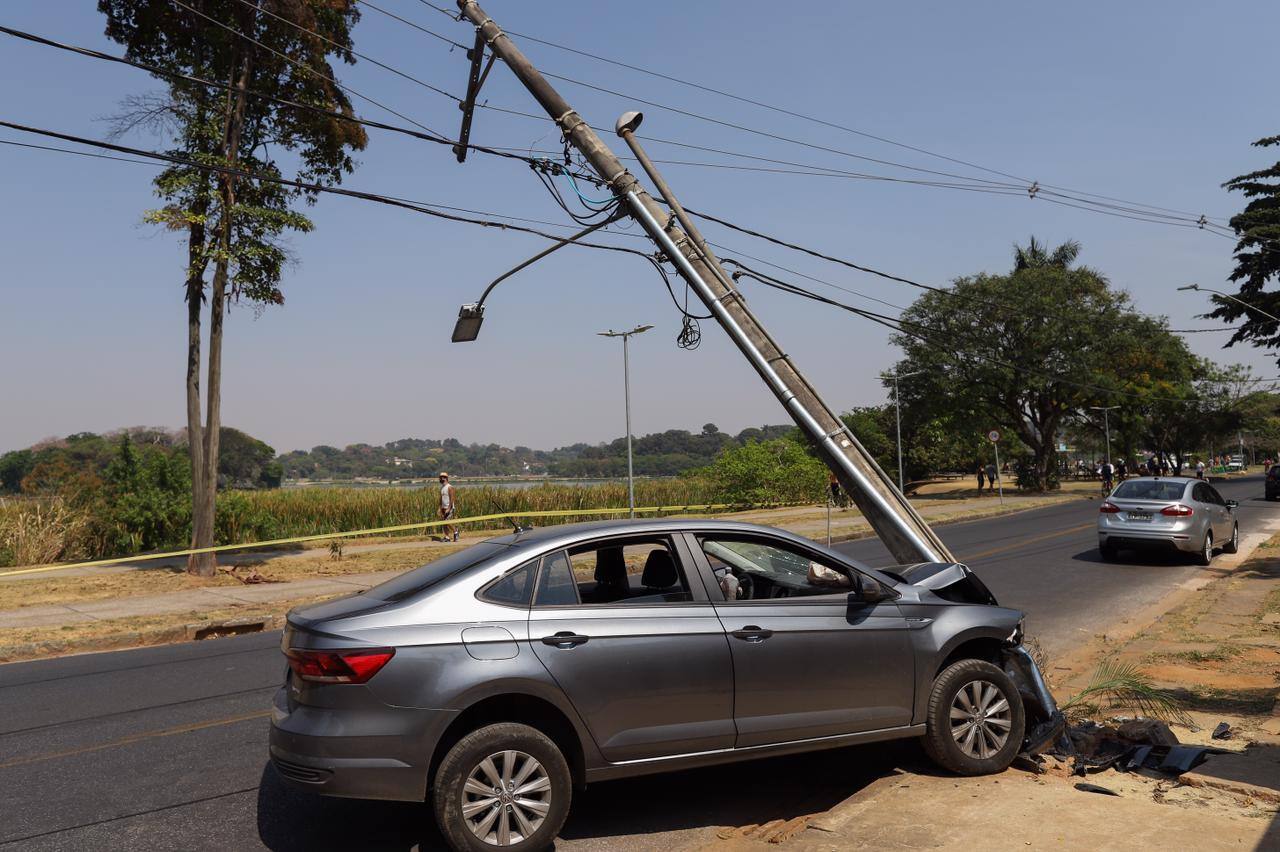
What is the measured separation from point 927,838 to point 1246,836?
4.81ft

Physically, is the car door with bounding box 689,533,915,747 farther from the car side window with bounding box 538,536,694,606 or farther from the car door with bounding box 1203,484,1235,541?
the car door with bounding box 1203,484,1235,541

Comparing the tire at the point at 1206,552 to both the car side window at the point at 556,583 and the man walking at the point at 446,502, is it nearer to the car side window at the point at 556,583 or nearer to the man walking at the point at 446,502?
the car side window at the point at 556,583

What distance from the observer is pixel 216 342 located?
18.5 meters

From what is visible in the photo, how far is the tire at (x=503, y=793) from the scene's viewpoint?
4.51 m

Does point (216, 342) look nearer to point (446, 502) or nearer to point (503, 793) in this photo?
Answer: point (446, 502)

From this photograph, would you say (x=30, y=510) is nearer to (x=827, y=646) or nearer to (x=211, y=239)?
(x=211, y=239)

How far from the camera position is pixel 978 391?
48.5 m

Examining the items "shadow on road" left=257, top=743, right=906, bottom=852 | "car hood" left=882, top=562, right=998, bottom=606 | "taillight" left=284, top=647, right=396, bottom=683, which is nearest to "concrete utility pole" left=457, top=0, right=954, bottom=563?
"car hood" left=882, top=562, right=998, bottom=606

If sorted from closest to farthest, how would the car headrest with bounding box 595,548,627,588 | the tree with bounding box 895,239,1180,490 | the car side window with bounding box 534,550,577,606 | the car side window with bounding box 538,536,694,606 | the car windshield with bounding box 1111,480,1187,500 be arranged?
the car side window with bounding box 534,550,577,606 → the car side window with bounding box 538,536,694,606 → the car headrest with bounding box 595,548,627,588 → the car windshield with bounding box 1111,480,1187,500 → the tree with bounding box 895,239,1180,490

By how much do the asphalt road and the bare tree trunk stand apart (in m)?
8.82

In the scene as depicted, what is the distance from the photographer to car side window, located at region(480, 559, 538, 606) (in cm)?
485

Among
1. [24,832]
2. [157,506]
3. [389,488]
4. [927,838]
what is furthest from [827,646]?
[389,488]

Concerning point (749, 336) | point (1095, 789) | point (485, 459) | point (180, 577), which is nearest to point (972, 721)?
point (1095, 789)

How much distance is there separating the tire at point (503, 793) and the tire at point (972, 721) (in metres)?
2.26
